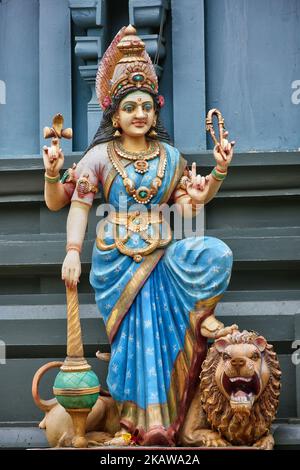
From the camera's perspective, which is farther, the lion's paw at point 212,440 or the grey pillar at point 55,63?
the grey pillar at point 55,63

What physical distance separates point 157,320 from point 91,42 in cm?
172

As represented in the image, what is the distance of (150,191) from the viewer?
680 cm

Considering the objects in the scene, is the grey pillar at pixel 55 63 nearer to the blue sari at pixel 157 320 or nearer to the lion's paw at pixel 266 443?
the blue sari at pixel 157 320

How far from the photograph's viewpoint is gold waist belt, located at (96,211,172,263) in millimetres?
6730

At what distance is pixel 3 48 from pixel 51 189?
4.76 ft

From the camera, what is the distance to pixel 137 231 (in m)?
6.77

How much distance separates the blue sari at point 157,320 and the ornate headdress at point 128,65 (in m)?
0.67

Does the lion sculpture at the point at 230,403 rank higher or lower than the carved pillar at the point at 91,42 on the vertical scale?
lower

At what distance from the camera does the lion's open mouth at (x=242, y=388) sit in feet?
21.2

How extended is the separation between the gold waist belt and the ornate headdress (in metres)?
0.55

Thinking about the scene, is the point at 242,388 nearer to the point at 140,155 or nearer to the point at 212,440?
the point at 212,440

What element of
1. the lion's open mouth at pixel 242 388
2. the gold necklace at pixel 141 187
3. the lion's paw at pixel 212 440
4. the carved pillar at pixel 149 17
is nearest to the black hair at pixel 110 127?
the gold necklace at pixel 141 187
